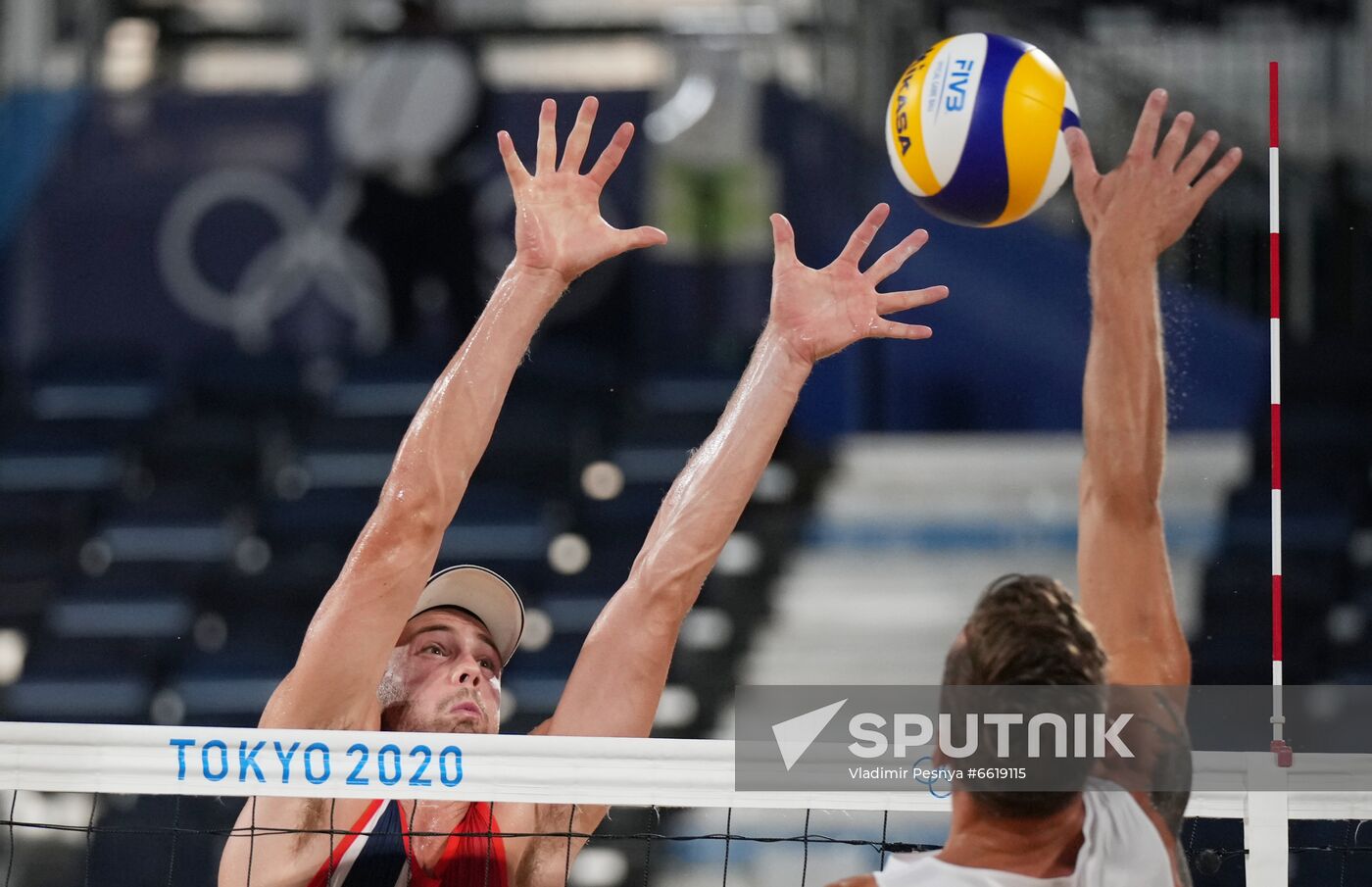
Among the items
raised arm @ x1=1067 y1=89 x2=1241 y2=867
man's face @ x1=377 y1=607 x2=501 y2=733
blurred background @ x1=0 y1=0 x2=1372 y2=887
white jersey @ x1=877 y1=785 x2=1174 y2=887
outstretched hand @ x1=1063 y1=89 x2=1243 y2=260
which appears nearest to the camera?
white jersey @ x1=877 y1=785 x2=1174 y2=887

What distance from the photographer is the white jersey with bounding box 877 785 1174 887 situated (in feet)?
7.85

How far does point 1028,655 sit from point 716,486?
3.81ft

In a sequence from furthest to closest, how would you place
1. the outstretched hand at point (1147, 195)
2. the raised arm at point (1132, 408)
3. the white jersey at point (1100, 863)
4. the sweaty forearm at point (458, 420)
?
the outstretched hand at point (1147, 195), the sweaty forearm at point (458, 420), the raised arm at point (1132, 408), the white jersey at point (1100, 863)

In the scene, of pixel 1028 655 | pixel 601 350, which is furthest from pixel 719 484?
pixel 601 350

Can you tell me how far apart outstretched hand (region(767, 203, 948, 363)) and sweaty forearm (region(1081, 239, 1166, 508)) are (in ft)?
1.31

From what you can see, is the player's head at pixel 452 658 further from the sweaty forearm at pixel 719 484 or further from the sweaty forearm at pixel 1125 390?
the sweaty forearm at pixel 1125 390

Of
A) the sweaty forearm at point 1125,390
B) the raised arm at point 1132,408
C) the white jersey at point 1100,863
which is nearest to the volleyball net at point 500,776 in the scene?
the raised arm at point 1132,408

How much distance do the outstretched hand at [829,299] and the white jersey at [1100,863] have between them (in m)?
1.27

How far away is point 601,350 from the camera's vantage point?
360 inches

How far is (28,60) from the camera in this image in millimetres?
9977

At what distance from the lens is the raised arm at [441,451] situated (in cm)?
312

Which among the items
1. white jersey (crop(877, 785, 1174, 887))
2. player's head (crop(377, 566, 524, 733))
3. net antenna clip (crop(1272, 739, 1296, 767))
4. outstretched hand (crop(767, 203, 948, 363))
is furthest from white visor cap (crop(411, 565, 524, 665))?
net antenna clip (crop(1272, 739, 1296, 767))

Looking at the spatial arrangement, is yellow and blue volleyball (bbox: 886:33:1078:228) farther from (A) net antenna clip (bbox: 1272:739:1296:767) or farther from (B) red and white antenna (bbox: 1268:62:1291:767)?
(A) net antenna clip (bbox: 1272:739:1296:767)

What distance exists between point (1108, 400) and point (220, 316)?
7.20 m
